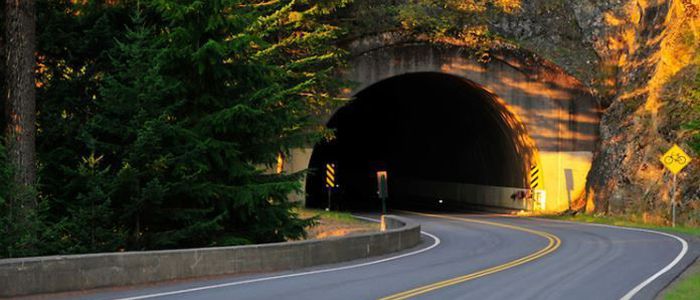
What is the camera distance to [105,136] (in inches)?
850

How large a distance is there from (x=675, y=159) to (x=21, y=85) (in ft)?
75.8

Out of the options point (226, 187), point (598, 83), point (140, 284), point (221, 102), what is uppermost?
point (598, 83)

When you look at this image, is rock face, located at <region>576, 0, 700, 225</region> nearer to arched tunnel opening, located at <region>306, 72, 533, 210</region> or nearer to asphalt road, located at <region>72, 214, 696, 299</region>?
arched tunnel opening, located at <region>306, 72, 533, 210</region>

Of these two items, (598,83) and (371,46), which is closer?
(371,46)

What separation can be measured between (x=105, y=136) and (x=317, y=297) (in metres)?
10.3

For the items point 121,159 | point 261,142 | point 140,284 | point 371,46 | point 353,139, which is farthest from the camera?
point 353,139

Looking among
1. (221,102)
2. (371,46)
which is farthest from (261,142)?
(371,46)

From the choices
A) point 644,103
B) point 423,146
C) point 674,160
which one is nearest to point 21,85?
point 674,160

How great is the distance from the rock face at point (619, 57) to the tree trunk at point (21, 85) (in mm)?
20384

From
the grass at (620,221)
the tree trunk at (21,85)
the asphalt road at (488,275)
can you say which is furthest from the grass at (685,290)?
the tree trunk at (21,85)

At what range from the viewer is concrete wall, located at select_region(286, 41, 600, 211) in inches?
1601

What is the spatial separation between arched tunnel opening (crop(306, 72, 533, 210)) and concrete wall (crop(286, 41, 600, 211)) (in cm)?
79

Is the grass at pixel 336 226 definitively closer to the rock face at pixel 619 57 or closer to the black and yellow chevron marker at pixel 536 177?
the rock face at pixel 619 57

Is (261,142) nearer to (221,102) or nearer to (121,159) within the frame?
(221,102)
